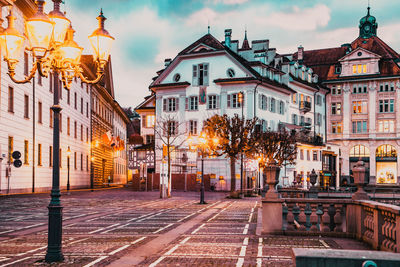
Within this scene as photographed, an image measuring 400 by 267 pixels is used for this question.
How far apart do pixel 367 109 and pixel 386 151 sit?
21.4ft

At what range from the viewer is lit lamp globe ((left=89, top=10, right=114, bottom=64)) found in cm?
1119

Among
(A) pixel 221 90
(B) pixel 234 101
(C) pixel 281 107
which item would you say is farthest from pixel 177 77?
(C) pixel 281 107

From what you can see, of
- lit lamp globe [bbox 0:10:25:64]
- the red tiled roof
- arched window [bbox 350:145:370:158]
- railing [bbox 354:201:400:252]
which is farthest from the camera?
arched window [bbox 350:145:370:158]

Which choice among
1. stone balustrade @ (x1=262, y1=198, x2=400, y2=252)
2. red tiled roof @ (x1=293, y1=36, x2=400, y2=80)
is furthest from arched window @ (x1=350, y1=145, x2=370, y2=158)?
stone balustrade @ (x1=262, y1=198, x2=400, y2=252)

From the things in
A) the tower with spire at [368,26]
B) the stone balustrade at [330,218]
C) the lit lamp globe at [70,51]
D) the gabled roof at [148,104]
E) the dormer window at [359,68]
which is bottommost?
the stone balustrade at [330,218]

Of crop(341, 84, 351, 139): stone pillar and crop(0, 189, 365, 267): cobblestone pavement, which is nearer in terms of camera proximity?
crop(0, 189, 365, 267): cobblestone pavement

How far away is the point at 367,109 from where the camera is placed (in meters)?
80.2

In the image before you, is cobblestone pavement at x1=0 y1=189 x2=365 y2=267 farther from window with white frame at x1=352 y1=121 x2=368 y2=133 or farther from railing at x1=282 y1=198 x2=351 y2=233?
window with white frame at x1=352 y1=121 x2=368 y2=133

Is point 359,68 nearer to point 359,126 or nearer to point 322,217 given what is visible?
point 359,126

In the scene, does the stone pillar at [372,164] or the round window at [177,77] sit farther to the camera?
the stone pillar at [372,164]

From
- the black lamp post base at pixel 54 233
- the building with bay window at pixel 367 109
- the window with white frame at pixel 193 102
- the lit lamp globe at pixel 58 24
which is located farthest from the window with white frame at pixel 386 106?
the black lamp post base at pixel 54 233

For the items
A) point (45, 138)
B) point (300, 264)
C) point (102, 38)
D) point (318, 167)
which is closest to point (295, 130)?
point (318, 167)

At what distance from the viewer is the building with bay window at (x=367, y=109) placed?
7856cm

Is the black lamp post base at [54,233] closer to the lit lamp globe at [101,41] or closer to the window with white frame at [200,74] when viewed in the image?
the lit lamp globe at [101,41]
